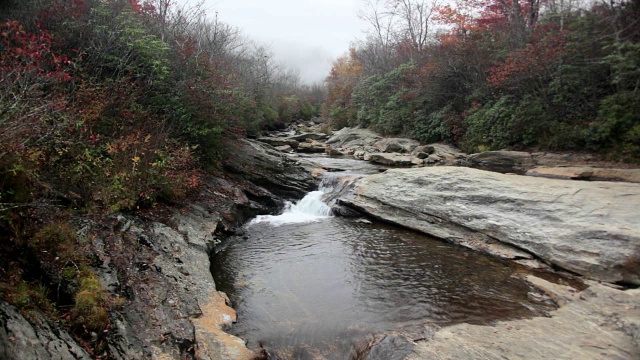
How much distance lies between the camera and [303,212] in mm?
12227

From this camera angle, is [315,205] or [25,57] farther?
[315,205]

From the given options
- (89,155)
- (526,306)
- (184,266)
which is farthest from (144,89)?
(526,306)

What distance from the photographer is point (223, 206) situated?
33.4 ft

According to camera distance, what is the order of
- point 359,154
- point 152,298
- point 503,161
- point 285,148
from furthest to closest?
point 285,148
point 359,154
point 503,161
point 152,298

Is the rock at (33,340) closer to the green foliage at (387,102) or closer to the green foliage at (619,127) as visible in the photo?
the green foliage at (619,127)

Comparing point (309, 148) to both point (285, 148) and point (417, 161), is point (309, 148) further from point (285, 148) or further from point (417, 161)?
point (417, 161)

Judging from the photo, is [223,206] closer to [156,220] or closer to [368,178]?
[156,220]

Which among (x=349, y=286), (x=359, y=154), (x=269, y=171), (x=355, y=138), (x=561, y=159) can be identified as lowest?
(x=349, y=286)

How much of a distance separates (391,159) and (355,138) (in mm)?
9116

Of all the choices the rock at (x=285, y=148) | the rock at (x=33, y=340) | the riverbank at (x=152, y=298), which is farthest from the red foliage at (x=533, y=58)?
the rock at (x=33, y=340)

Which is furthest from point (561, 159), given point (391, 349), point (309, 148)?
point (309, 148)

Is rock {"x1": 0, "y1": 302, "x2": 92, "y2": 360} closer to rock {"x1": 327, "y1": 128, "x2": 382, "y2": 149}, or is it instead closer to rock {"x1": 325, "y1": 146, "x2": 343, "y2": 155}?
rock {"x1": 325, "y1": 146, "x2": 343, "y2": 155}

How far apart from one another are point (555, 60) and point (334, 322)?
14.3 meters

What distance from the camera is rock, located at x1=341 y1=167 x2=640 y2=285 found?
666 cm
